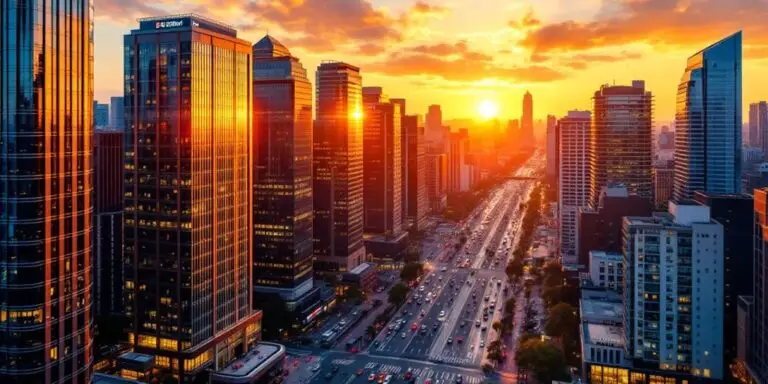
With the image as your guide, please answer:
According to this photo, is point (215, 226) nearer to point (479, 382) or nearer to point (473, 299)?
point (479, 382)

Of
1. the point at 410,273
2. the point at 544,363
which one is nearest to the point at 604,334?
the point at 544,363

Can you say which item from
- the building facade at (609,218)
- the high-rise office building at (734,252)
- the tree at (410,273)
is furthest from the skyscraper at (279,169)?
the high-rise office building at (734,252)

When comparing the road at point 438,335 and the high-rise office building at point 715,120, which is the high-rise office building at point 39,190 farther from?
the high-rise office building at point 715,120

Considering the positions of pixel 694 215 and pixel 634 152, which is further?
pixel 634 152

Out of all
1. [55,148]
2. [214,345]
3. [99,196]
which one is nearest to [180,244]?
[214,345]

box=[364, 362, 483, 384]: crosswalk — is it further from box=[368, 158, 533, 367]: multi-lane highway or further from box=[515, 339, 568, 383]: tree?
box=[515, 339, 568, 383]: tree
